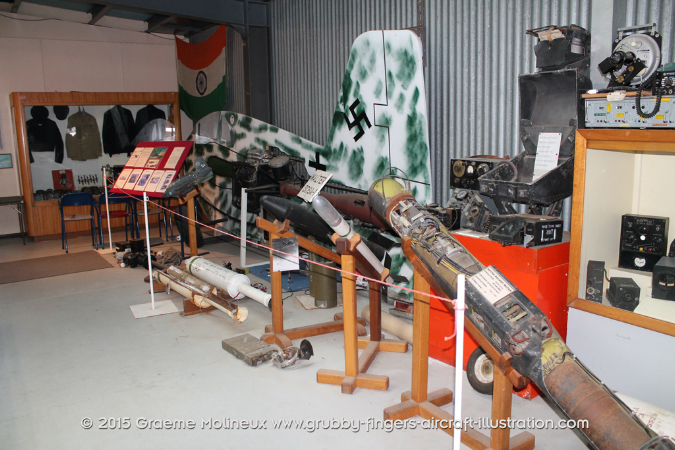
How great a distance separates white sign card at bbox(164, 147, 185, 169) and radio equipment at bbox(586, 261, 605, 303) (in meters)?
5.42

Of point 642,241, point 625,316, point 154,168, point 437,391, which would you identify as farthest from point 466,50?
point 154,168

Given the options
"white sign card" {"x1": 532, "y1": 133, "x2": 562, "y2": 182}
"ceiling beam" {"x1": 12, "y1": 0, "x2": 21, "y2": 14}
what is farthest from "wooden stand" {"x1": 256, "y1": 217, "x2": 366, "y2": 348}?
"ceiling beam" {"x1": 12, "y1": 0, "x2": 21, "y2": 14}

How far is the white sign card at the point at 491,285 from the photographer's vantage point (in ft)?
9.30

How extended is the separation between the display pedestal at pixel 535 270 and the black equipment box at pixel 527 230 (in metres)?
0.05

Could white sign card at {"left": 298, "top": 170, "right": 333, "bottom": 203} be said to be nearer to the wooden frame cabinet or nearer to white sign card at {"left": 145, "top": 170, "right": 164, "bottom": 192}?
white sign card at {"left": 145, "top": 170, "right": 164, "bottom": 192}

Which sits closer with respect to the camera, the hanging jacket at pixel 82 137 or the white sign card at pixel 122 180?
the white sign card at pixel 122 180

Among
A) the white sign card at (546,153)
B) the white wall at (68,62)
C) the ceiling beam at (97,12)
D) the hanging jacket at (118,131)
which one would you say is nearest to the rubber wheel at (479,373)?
the white sign card at (546,153)

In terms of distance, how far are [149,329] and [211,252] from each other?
9.90 feet

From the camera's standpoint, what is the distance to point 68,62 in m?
9.66

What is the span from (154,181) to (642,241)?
19.1 feet

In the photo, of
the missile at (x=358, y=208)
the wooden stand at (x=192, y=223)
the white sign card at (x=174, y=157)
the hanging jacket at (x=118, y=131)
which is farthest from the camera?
the hanging jacket at (x=118, y=131)

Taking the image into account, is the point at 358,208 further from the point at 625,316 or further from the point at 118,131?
the point at 118,131

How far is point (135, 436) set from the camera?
11.0 feet

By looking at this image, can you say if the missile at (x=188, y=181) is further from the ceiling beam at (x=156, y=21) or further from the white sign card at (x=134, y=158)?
the ceiling beam at (x=156, y=21)
